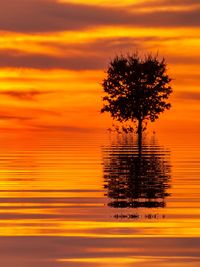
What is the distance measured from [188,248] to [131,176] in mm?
17220

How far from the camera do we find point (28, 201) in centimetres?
2362

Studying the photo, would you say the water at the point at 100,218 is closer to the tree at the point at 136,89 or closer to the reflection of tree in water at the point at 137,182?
the reflection of tree in water at the point at 137,182

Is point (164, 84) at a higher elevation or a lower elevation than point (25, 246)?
higher

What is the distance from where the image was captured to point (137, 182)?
29688 millimetres

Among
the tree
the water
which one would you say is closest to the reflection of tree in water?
the water

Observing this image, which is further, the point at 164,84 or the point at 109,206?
the point at 164,84

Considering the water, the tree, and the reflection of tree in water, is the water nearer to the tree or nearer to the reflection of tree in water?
the reflection of tree in water

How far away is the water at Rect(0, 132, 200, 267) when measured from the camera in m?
14.6

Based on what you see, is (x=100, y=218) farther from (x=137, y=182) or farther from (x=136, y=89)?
(x=136, y=89)

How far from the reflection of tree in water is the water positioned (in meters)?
0.03

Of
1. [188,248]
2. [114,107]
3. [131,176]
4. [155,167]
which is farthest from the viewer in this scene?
[114,107]

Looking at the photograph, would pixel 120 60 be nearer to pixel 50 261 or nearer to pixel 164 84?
pixel 164 84

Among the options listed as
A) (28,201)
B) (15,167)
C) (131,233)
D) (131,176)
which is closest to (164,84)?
(15,167)

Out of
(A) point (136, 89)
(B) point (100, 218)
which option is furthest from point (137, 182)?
(A) point (136, 89)
